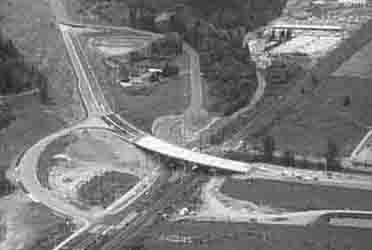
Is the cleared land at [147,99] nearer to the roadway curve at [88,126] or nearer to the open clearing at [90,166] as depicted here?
the roadway curve at [88,126]

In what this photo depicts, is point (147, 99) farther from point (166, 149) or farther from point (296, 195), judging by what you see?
point (296, 195)

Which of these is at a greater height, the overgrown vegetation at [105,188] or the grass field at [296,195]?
the grass field at [296,195]

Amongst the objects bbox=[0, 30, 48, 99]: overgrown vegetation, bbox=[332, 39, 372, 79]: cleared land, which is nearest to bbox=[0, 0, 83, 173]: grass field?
bbox=[0, 30, 48, 99]: overgrown vegetation

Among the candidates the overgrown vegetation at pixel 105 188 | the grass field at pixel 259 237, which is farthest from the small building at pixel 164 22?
the grass field at pixel 259 237

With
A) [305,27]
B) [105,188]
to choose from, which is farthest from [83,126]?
[305,27]

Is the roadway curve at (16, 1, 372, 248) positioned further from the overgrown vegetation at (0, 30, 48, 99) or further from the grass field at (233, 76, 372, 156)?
the grass field at (233, 76, 372, 156)

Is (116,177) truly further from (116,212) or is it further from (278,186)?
(278,186)
